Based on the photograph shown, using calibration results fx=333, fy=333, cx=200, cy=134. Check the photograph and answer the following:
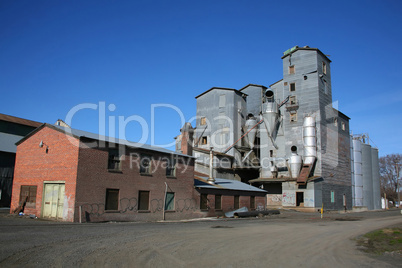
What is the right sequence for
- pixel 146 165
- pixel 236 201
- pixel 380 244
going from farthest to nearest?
1. pixel 236 201
2. pixel 146 165
3. pixel 380 244

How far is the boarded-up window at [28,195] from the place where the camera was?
24344 millimetres

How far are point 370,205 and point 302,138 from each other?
72.9 ft

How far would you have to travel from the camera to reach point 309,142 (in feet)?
143

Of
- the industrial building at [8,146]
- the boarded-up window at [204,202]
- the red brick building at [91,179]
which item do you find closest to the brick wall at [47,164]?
the red brick building at [91,179]

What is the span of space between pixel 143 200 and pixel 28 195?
8445mm

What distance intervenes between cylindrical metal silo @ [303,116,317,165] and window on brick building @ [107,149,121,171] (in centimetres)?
2750

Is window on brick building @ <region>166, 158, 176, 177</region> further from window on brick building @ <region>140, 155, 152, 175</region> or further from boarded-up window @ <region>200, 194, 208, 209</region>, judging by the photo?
boarded-up window @ <region>200, 194, 208, 209</region>

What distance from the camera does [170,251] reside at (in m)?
10.5

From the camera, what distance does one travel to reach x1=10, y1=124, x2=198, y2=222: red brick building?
22.0m

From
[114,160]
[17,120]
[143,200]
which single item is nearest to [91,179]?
[114,160]

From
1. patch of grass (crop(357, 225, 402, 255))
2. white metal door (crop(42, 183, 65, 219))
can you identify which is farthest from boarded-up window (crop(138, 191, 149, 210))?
patch of grass (crop(357, 225, 402, 255))

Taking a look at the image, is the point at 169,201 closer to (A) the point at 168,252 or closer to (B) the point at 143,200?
(B) the point at 143,200

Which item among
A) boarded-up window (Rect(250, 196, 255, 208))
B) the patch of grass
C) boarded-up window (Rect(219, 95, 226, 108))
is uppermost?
boarded-up window (Rect(219, 95, 226, 108))

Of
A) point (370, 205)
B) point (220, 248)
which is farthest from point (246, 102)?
point (220, 248)
